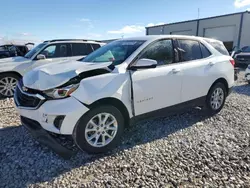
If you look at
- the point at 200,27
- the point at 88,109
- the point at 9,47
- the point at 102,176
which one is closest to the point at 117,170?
the point at 102,176

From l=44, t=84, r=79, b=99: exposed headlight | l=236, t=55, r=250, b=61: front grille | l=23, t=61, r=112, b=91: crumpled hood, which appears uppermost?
l=23, t=61, r=112, b=91: crumpled hood

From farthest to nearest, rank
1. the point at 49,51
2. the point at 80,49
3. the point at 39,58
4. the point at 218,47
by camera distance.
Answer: the point at 80,49 < the point at 49,51 < the point at 39,58 < the point at 218,47

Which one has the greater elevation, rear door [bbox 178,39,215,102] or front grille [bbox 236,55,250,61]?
rear door [bbox 178,39,215,102]

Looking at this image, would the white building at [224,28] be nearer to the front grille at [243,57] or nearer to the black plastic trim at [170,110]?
the front grille at [243,57]

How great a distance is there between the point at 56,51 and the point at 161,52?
14.8ft

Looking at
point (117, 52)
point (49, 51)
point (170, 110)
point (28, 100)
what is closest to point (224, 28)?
point (49, 51)

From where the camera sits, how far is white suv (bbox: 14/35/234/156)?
9.36 ft

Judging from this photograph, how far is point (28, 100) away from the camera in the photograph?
10.1ft

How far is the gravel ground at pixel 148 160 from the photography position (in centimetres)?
259

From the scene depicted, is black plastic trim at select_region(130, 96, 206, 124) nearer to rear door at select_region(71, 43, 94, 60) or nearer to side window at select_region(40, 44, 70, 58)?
rear door at select_region(71, 43, 94, 60)

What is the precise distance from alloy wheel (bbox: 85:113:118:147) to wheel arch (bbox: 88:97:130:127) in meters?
0.16

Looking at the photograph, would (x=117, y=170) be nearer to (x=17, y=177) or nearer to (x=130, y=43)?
(x=17, y=177)

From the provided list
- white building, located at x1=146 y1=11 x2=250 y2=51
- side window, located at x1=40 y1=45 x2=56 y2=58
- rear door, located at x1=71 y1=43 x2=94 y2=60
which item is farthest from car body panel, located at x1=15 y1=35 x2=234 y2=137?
white building, located at x1=146 y1=11 x2=250 y2=51

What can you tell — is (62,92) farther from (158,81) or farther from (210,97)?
(210,97)
